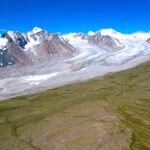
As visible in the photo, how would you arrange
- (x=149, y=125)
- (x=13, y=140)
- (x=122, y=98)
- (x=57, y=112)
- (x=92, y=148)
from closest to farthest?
1. (x=92, y=148)
2. (x=13, y=140)
3. (x=149, y=125)
4. (x=57, y=112)
5. (x=122, y=98)

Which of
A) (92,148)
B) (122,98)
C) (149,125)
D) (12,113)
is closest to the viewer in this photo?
(92,148)

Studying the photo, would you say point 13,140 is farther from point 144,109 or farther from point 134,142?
point 144,109

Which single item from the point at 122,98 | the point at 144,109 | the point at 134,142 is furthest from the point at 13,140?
the point at 122,98

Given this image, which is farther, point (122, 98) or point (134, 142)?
point (122, 98)

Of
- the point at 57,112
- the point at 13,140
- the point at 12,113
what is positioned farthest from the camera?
the point at 12,113

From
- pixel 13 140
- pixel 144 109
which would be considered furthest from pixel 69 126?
pixel 144 109

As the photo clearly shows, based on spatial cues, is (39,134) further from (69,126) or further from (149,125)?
(149,125)
